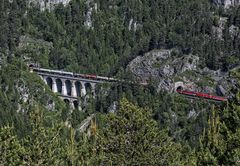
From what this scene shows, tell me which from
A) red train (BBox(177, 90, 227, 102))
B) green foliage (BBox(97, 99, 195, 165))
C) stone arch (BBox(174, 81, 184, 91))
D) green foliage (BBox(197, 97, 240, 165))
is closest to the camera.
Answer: green foliage (BBox(197, 97, 240, 165))

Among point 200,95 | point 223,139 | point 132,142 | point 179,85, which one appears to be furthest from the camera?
point 179,85

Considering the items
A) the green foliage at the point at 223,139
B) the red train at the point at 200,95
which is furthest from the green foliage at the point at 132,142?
the red train at the point at 200,95

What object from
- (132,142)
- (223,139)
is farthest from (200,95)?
(223,139)

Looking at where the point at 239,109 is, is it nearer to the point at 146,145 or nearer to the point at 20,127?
the point at 146,145

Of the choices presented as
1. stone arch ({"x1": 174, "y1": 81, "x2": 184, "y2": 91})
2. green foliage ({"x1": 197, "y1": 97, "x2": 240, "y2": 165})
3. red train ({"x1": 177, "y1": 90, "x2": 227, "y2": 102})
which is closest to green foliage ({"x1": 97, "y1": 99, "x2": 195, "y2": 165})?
green foliage ({"x1": 197, "y1": 97, "x2": 240, "y2": 165})

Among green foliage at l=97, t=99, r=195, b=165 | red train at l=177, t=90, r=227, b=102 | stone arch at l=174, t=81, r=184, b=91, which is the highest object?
green foliage at l=97, t=99, r=195, b=165

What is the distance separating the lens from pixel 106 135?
157 feet

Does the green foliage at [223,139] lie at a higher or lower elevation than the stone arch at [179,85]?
higher

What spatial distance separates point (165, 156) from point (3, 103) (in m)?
143

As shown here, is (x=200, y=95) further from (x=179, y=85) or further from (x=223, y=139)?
(x=223, y=139)

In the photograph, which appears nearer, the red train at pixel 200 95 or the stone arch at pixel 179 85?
the red train at pixel 200 95

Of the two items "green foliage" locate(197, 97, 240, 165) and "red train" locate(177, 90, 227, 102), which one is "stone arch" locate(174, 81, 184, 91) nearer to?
"red train" locate(177, 90, 227, 102)

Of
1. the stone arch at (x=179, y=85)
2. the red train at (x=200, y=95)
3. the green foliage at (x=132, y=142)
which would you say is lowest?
the red train at (x=200, y=95)

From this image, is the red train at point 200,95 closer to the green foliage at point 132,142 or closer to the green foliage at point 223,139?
the green foliage at point 132,142
